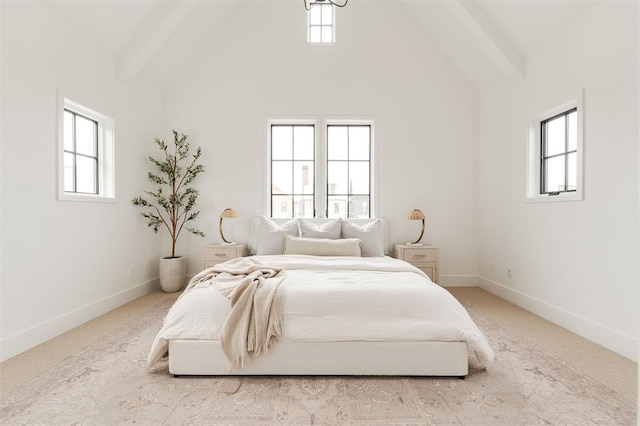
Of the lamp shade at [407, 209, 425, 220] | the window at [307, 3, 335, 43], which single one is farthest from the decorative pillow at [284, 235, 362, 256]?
the window at [307, 3, 335, 43]

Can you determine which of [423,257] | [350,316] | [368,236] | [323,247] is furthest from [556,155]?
[350,316]

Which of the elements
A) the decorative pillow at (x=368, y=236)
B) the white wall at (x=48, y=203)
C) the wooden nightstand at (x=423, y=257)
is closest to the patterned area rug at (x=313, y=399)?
the white wall at (x=48, y=203)

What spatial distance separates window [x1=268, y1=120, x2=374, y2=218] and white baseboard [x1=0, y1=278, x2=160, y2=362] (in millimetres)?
2036

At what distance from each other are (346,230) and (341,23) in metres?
2.87

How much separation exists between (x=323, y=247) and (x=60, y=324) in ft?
7.94

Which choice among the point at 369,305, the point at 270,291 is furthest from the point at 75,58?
the point at 369,305

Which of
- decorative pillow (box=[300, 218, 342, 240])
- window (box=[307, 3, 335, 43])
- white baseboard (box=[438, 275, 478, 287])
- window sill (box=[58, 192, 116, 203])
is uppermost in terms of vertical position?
window (box=[307, 3, 335, 43])

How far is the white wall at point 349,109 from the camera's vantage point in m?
4.29

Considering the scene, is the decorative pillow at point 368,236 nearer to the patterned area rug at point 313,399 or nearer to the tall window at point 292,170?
the tall window at point 292,170

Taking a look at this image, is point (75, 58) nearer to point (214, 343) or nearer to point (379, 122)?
point (214, 343)

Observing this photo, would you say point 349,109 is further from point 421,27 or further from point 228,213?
point 228,213

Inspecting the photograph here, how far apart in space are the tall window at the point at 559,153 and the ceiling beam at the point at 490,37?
681mm

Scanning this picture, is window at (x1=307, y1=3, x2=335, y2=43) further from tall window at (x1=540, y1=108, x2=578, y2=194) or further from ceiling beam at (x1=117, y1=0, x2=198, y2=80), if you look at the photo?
tall window at (x1=540, y1=108, x2=578, y2=194)

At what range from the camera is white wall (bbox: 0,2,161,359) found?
2.29 m
